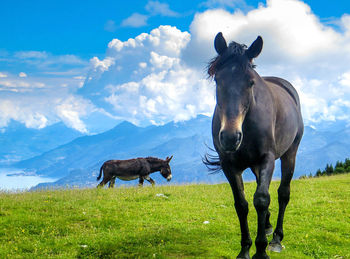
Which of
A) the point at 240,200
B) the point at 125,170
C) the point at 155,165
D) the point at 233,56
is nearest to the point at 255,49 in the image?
the point at 233,56

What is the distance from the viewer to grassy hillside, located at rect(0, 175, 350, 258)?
770 centimetres

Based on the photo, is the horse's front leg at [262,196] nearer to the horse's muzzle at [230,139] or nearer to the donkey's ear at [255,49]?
the horse's muzzle at [230,139]

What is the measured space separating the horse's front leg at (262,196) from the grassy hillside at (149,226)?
1296 millimetres

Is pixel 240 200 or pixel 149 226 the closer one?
pixel 240 200

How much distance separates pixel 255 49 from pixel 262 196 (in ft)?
8.82

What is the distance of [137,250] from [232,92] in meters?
4.63

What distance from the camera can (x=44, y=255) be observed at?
24.3 feet

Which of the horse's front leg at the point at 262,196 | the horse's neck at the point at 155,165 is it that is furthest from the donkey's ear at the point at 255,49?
the horse's neck at the point at 155,165

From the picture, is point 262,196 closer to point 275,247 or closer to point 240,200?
point 240,200

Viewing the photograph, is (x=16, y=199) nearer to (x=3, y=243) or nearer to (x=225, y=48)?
(x=3, y=243)

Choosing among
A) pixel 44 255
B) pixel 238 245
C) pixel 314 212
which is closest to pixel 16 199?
pixel 44 255

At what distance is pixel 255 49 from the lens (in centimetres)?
582

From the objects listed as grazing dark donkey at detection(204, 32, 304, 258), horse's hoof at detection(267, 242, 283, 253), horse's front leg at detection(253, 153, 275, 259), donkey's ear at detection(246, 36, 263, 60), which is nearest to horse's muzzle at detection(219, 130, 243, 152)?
grazing dark donkey at detection(204, 32, 304, 258)

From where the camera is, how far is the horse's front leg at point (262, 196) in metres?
5.73
